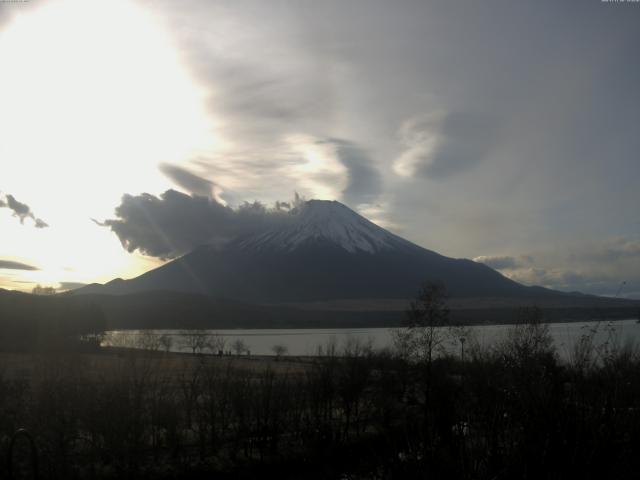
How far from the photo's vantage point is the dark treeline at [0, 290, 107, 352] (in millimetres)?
68000

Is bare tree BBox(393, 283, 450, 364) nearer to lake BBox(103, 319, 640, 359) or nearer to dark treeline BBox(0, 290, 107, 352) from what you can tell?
lake BBox(103, 319, 640, 359)

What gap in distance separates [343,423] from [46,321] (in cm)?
5358

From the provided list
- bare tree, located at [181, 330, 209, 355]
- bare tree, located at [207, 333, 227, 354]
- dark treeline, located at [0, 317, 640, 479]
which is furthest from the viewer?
bare tree, located at [207, 333, 227, 354]

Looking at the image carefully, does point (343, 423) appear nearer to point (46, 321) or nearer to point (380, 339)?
point (46, 321)

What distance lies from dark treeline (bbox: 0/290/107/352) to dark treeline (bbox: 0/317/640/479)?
139 ft

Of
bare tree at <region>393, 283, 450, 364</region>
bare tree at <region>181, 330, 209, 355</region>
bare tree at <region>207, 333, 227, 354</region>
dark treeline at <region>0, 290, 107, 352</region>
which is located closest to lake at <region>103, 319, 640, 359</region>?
bare tree at <region>207, 333, 227, 354</region>

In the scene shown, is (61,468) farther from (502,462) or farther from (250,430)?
(502,462)

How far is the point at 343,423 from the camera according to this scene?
A: 108 feet

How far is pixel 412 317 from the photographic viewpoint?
38.9 metres

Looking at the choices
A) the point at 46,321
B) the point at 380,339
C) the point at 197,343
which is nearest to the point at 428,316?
the point at 46,321

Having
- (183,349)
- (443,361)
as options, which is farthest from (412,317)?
(183,349)

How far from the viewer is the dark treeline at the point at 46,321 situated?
68000 millimetres

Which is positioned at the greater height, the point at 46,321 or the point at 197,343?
the point at 46,321

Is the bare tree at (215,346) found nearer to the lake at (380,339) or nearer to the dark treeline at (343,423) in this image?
the lake at (380,339)
